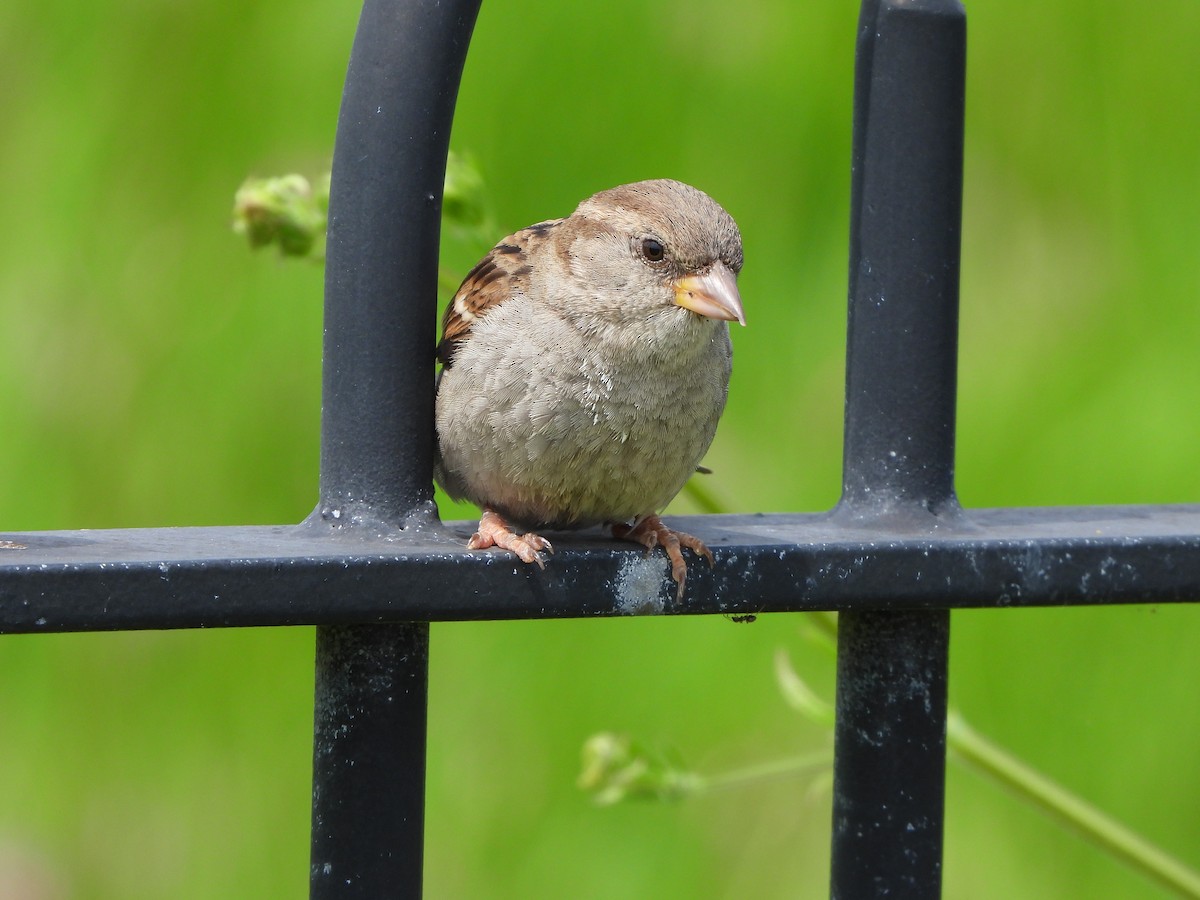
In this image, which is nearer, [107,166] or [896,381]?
[896,381]

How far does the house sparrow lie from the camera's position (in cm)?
237

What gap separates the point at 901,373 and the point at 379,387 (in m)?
0.59

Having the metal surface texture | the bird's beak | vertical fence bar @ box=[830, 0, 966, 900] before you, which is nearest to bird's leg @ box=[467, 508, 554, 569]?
the metal surface texture

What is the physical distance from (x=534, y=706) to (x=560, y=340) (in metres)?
1.59

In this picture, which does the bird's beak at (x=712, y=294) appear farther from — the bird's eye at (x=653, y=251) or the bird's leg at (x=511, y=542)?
the bird's leg at (x=511, y=542)

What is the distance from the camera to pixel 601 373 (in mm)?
2395

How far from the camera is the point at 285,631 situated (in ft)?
12.6

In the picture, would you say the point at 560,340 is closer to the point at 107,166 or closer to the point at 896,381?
the point at 896,381

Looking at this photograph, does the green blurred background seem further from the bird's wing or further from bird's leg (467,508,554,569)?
bird's leg (467,508,554,569)

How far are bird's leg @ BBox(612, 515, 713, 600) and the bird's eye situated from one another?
1.37ft

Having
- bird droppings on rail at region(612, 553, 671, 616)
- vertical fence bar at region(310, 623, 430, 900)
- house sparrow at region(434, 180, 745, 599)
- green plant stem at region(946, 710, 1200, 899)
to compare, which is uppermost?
house sparrow at region(434, 180, 745, 599)

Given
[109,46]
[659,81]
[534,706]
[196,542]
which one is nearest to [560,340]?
[196,542]

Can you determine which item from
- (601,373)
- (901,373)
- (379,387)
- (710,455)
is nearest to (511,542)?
(379,387)

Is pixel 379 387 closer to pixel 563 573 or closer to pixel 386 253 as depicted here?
pixel 386 253
